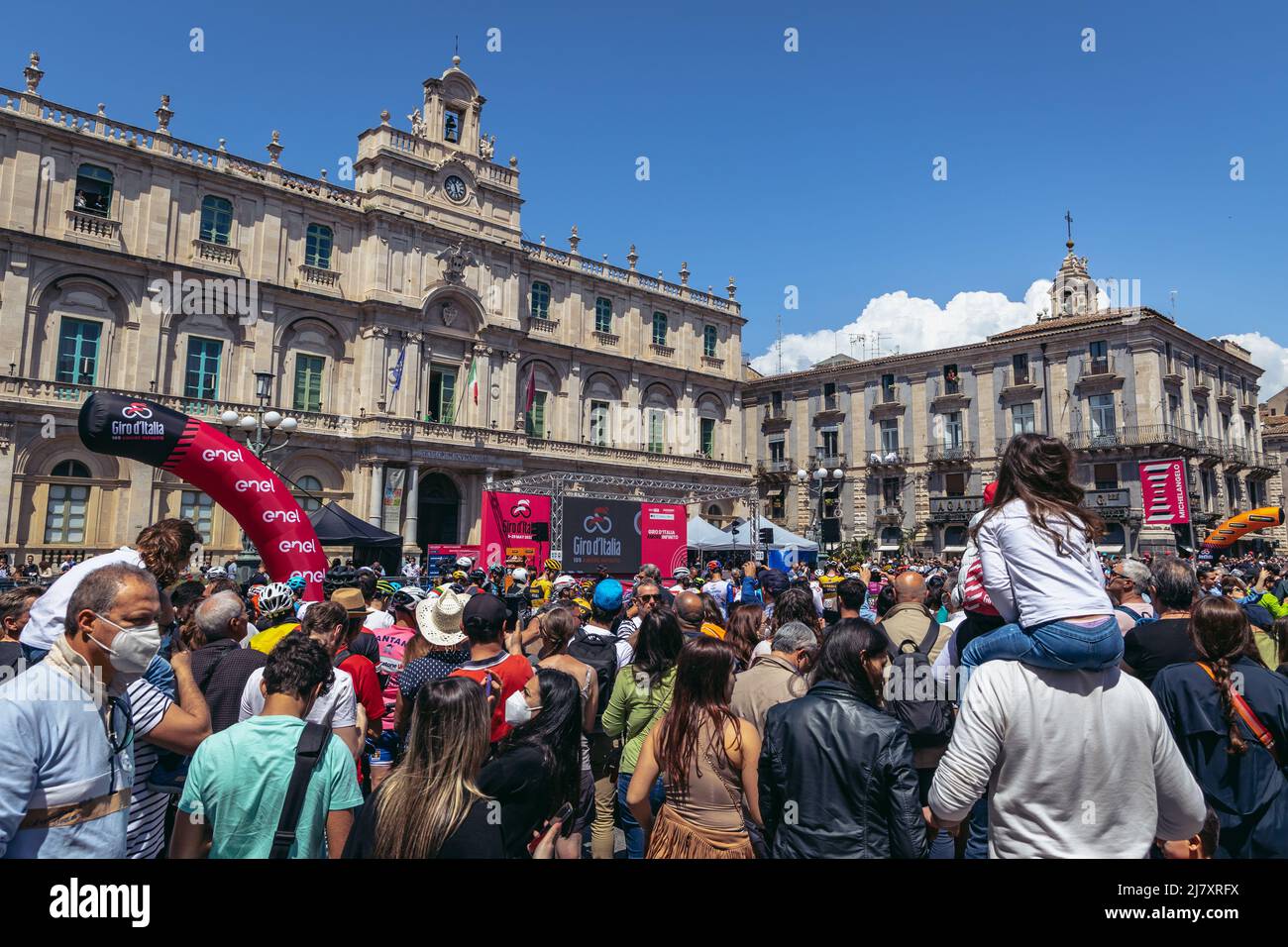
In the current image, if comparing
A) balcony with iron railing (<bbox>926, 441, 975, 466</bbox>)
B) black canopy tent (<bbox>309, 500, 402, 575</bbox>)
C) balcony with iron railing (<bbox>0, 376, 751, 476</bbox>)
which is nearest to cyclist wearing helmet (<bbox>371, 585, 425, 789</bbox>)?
black canopy tent (<bbox>309, 500, 402, 575</bbox>)

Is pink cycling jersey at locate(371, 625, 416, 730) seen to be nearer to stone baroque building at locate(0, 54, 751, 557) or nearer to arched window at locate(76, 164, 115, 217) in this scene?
stone baroque building at locate(0, 54, 751, 557)

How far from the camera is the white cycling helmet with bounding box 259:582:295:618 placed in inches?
279

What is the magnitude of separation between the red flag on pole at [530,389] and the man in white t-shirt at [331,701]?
28.7 m

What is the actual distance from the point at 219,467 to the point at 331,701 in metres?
6.59

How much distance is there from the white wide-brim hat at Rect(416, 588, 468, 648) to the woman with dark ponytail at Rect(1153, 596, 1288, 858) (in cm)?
405

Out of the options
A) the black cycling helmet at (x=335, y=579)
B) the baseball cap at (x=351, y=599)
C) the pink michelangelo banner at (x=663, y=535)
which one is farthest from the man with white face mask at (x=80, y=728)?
the pink michelangelo banner at (x=663, y=535)

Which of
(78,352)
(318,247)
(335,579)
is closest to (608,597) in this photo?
(335,579)

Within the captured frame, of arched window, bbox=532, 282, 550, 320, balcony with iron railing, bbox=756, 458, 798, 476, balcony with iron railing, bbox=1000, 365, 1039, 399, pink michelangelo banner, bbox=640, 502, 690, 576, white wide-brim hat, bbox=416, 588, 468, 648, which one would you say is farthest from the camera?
balcony with iron railing, bbox=756, 458, 798, 476

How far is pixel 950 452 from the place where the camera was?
39812 millimetres

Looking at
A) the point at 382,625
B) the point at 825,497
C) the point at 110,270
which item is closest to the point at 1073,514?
the point at 382,625

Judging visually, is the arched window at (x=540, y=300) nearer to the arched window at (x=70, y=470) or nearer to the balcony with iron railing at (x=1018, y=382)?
the arched window at (x=70, y=470)

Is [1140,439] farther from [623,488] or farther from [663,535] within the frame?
[663,535]
